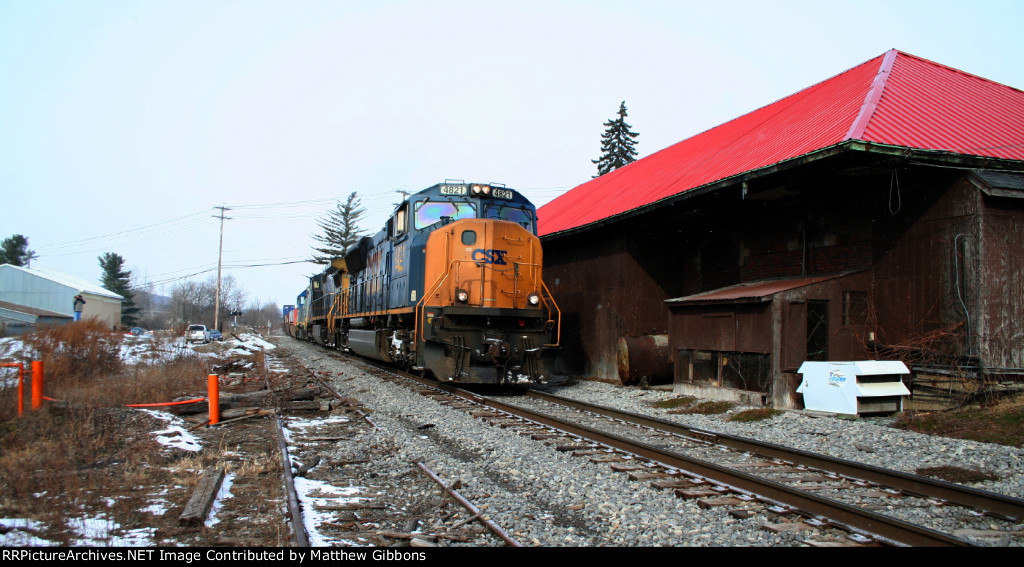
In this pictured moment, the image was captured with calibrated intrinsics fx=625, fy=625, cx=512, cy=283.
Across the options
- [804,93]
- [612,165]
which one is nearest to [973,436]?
[804,93]

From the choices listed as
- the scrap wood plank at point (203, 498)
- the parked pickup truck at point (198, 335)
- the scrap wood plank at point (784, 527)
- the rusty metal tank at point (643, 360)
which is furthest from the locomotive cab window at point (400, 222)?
the parked pickup truck at point (198, 335)

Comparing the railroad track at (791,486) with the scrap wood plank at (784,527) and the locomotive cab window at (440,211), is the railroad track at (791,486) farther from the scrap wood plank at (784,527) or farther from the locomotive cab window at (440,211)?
the locomotive cab window at (440,211)

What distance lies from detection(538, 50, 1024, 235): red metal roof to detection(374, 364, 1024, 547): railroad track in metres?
5.20

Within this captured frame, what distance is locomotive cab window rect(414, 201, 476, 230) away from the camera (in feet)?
43.6

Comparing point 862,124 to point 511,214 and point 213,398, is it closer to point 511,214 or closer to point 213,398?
point 511,214

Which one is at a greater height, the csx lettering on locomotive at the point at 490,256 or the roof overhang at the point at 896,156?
the roof overhang at the point at 896,156

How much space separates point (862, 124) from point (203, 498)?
1056cm

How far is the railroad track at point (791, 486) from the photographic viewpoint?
4426 mm

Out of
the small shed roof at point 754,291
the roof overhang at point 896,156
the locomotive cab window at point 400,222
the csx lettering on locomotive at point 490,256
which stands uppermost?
the roof overhang at point 896,156

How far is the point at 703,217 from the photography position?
1457cm

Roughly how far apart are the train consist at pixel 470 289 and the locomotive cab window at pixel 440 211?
2cm

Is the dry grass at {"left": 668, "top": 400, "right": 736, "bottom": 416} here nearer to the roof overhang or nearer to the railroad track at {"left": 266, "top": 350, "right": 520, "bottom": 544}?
the roof overhang

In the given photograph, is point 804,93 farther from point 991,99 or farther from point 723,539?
point 723,539

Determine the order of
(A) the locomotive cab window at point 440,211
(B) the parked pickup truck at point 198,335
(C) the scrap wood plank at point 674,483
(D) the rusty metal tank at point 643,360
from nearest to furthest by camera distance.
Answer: (C) the scrap wood plank at point 674,483, (A) the locomotive cab window at point 440,211, (D) the rusty metal tank at point 643,360, (B) the parked pickup truck at point 198,335
